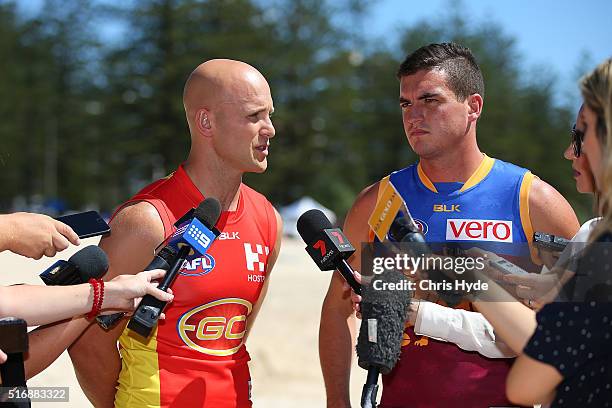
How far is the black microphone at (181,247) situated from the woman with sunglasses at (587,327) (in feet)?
4.29

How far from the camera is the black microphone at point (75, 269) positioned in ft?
9.68

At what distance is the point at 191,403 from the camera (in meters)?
3.54

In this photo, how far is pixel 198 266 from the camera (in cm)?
361

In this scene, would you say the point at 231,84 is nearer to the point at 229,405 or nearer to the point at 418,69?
the point at 418,69

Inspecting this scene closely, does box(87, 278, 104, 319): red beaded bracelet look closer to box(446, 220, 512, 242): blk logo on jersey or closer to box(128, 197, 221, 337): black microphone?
box(128, 197, 221, 337): black microphone

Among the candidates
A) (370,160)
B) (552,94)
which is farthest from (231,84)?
(552,94)

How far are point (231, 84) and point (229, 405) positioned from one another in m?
1.57

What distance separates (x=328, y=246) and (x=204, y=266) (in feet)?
2.35

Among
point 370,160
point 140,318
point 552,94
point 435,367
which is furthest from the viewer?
point 552,94

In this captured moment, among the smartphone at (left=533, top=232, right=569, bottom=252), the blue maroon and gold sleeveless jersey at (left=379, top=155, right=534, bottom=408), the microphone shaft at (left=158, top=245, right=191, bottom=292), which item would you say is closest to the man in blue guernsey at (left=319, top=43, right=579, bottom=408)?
the blue maroon and gold sleeveless jersey at (left=379, top=155, right=534, bottom=408)

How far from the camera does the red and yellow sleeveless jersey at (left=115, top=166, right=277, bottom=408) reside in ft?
11.7

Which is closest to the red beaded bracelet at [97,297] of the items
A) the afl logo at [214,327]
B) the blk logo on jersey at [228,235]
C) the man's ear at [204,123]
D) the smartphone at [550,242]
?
the afl logo at [214,327]

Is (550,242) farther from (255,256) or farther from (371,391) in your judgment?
(255,256)

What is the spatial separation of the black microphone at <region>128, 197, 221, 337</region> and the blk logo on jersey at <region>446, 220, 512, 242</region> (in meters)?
1.14
